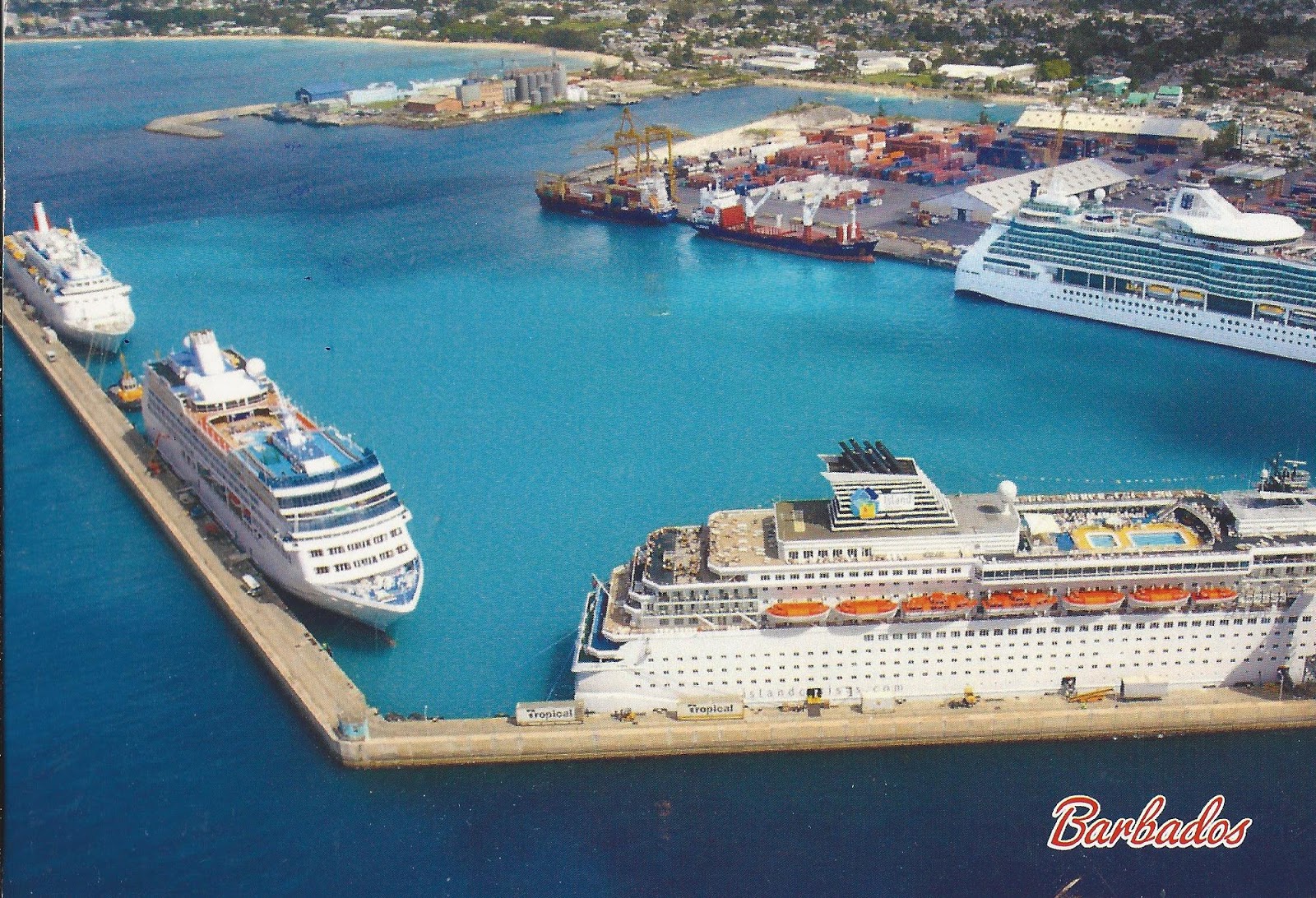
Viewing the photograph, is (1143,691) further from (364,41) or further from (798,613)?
(364,41)

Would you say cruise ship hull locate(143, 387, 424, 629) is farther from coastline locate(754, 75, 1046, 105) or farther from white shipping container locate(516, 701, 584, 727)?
coastline locate(754, 75, 1046, 105)

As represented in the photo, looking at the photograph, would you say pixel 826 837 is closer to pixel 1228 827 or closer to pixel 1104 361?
pixel 1228 827

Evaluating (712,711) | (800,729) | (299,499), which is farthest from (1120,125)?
(712,711)

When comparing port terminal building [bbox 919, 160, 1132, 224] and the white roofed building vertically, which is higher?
the white roofed building

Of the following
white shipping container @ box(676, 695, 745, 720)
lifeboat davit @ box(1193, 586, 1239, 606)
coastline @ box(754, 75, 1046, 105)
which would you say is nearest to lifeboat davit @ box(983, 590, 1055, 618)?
lifeboat davit @ box(1193, 586, 1239, 606)

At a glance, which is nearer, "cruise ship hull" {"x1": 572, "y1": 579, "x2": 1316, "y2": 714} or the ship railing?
"cruise ship hull" {"x1": 572, "y1": 579, "x2": 1316, "y2": 714}

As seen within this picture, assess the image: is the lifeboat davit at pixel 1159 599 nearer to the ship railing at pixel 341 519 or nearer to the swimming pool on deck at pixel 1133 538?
the swimming pool on deck at pixel 1133 538

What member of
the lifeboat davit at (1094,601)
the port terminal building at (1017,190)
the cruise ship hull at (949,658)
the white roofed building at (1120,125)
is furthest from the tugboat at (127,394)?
the white roofed building at (1120,125)
